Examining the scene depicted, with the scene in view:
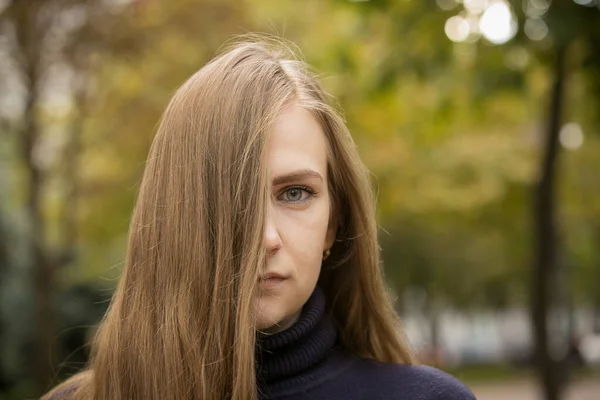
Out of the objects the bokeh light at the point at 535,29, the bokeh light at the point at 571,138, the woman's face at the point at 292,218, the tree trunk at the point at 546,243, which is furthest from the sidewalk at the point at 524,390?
the woman's face at the point at 292,218

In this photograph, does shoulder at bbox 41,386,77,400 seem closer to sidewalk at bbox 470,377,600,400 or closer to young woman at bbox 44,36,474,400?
young woman at bbox 44,36,474,400

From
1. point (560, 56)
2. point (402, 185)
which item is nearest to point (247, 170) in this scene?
point (560, 56)

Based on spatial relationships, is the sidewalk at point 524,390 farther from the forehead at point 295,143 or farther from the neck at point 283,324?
the forehead at point 295,143

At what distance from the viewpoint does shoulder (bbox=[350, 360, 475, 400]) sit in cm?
217

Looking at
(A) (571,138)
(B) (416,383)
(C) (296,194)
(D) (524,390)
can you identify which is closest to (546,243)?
(A) (571,138)

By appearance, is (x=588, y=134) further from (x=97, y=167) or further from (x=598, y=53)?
(x=97, y=167)

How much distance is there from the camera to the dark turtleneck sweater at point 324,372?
2.07 metres

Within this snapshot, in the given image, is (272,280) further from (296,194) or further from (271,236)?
(296,194)

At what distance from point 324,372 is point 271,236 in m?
0.46

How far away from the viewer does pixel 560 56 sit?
6215 mm

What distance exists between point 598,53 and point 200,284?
3783mm

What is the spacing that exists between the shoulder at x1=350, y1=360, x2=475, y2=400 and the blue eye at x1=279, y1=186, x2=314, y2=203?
561 mm

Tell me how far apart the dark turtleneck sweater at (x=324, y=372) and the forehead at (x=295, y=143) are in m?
0.40

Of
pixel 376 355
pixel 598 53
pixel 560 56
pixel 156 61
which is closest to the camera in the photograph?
pixel 376 355
